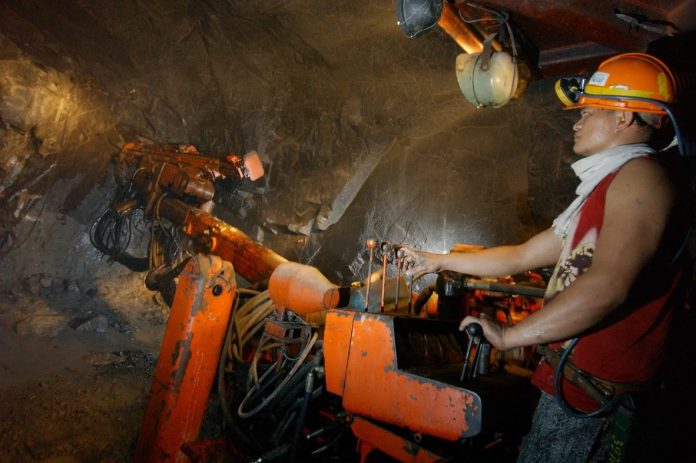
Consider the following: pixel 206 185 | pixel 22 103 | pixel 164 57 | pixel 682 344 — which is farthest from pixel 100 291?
pixel 682 344

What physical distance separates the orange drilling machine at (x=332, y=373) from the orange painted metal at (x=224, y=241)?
4 centimetres

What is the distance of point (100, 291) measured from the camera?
24.2ft

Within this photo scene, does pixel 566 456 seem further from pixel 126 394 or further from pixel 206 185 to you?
pixel 206 185

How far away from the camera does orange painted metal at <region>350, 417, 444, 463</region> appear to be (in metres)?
1.98

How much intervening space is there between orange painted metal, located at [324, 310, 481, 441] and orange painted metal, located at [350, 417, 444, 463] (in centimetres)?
25

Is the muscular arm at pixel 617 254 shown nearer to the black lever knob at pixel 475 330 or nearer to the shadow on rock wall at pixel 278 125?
the black lever knob at pixel 475 330

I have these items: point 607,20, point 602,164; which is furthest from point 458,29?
point 602,164

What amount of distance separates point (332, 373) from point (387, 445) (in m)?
0.53

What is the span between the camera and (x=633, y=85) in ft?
5.56

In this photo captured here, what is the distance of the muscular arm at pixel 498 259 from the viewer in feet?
7.28

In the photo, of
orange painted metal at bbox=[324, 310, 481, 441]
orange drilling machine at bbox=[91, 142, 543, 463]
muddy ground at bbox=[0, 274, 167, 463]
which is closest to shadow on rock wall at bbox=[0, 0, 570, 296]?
muddy ground at bbox=[0, 274, 167, 463]

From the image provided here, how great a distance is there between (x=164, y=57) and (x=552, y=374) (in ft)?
31.5

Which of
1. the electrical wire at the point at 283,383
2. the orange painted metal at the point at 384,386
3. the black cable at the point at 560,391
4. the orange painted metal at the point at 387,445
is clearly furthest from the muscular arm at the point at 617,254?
the electrical wire at the point at 283,383

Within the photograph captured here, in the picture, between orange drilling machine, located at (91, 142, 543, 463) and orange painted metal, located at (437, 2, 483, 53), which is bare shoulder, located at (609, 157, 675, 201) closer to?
orange drilling machine, located at (91, 142, 543, 463)
